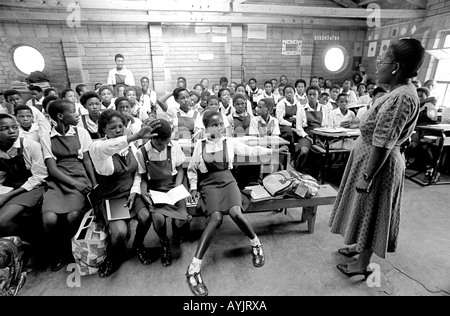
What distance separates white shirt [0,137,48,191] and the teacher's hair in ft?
10.2

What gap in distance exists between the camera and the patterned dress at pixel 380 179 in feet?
5.16

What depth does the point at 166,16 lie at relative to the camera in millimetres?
6992

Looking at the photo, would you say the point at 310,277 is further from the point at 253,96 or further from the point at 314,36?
the point at 314,36

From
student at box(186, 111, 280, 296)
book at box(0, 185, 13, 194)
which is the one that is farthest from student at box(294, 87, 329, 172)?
book at box(0, 185, 13, 194)

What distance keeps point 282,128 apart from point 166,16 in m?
5.12

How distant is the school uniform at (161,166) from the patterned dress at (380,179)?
1.47 meters

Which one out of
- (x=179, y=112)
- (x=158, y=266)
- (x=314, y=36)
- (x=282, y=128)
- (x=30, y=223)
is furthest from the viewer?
(x=314, y=36)

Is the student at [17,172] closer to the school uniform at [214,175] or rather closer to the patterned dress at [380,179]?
the school uniform at [214,175]

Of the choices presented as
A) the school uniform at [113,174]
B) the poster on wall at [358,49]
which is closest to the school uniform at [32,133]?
the school uniform at [113,174]

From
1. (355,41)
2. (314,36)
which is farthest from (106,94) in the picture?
(355,41)

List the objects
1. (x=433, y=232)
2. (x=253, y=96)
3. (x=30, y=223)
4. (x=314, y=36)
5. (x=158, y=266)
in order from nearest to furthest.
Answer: (x=158, y=266) → (x=30, y=223) → (x=433, y=232) → (x=253, y=96) → (x=314, y=36)

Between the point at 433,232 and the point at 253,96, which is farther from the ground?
the point at 253,96
